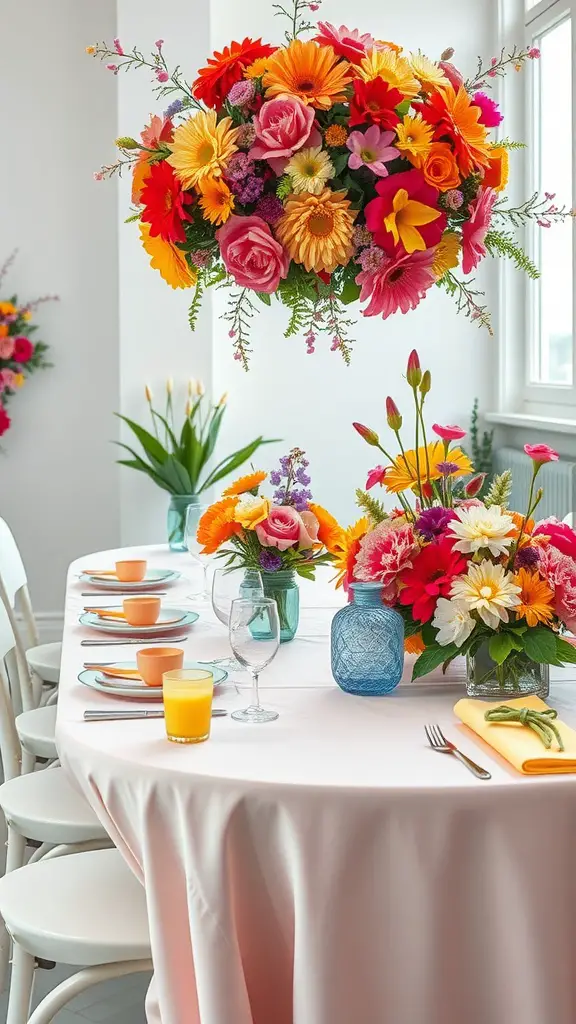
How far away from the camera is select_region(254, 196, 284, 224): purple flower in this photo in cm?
162

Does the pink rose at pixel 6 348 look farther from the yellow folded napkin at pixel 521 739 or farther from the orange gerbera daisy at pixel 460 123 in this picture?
the yellow folded napkin at pixel 521 739

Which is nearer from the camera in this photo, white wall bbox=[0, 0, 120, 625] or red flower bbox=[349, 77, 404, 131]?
red flower bbox=[349, 77, 404, 131]

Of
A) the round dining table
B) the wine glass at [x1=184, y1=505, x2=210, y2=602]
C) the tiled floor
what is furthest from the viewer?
the wine glass at [x1=184, y1=505, x2=210, y2=602]

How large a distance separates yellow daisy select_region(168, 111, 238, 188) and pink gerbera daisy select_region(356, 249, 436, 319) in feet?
0.83

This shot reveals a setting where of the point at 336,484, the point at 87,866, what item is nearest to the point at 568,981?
the point at 87,866

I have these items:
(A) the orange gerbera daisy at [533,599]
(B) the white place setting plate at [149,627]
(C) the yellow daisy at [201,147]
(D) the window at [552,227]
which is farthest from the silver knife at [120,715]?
(D) the window at [552,227]

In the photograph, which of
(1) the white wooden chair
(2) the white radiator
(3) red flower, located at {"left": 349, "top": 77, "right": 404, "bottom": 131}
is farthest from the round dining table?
(2) the white radiator

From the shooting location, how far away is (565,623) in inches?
60.8

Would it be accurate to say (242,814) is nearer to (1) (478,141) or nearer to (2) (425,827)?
(2) (425,827)

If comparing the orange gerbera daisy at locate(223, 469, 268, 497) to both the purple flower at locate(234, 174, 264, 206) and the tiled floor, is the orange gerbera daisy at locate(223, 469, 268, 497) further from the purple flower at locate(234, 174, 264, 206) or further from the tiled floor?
the tiled floor

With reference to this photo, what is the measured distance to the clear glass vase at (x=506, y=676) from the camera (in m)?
1.58

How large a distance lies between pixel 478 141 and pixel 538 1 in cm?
297

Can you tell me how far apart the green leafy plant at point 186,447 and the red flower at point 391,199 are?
247 cm

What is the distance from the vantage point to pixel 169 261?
1776mm
